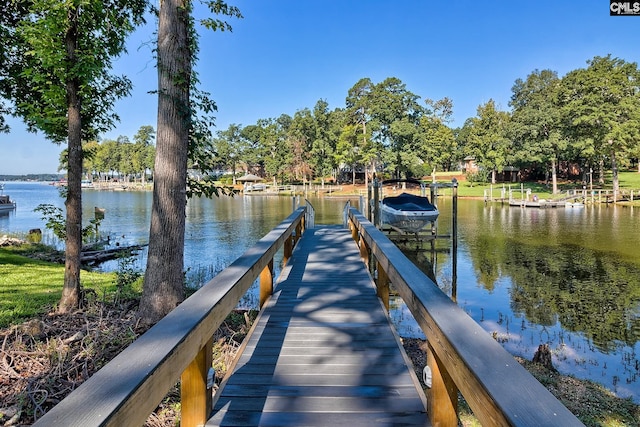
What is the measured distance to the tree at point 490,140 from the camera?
40.8 m

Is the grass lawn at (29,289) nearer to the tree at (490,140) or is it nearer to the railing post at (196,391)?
the railing post at (196,391)

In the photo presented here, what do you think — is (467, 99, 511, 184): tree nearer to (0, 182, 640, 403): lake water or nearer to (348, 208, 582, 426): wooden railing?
(0, 182, 640, 403): lake water

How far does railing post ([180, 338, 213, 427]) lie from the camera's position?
1.96 meters

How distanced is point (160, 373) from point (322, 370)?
5.27 ft

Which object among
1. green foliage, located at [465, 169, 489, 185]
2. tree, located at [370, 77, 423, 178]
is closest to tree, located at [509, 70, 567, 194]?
green foliage, located at [465, 169, 489, 185]

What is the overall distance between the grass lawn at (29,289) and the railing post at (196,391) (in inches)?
144

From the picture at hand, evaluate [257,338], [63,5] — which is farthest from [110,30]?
[257,338]

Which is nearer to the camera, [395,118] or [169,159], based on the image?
[169,159]

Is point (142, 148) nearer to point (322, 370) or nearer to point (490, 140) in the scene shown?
point (490, 140)

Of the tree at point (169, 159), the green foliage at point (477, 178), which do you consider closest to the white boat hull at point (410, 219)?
the tree at point (169, 159)

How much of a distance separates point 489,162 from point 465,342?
45057 mm

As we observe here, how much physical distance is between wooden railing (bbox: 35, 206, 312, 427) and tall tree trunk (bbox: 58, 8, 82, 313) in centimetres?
324

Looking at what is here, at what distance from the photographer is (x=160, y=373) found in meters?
1.37

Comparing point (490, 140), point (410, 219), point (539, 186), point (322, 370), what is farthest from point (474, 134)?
point (322, 370)
